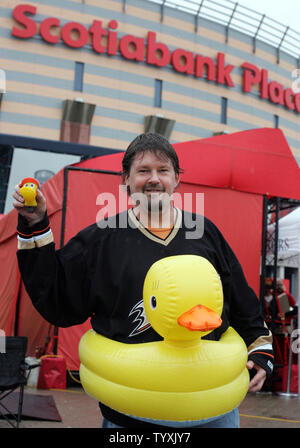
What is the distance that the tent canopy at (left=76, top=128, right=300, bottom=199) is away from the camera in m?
6.34

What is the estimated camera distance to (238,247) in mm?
6410

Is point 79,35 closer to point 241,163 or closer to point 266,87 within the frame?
point 266,87

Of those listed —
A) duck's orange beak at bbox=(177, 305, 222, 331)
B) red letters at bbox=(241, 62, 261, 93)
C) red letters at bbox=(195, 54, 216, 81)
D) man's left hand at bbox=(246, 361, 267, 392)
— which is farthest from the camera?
red letters at bbox=(241, 62, 261, 93)

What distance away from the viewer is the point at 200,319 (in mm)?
1152

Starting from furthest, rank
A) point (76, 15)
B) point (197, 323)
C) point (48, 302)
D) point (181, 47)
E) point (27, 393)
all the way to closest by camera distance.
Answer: point (181, 47) → point (76, 15) → point (27, 393) → point (48, 302) → point (197, 323)

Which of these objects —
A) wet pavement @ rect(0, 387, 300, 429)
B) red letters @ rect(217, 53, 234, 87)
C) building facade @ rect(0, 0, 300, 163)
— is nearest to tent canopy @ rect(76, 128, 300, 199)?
wet pavement @ rect(0, 387, 300, 429)

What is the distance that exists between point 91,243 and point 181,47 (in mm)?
19199

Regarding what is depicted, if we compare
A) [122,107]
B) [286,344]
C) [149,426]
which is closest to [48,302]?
[149,426]

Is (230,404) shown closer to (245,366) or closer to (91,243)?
(245,366)

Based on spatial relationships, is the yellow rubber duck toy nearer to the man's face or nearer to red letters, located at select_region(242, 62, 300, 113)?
the man's face

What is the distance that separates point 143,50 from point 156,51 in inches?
30.7

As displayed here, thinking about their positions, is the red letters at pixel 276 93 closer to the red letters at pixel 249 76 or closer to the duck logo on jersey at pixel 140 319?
the red letters at pixel 249 76

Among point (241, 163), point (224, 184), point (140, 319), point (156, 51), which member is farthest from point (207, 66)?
point (140, 319)

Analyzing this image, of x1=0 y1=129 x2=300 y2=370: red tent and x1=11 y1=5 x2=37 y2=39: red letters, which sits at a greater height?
x1=11 y1=5 x2=37 y2=39: red letters
